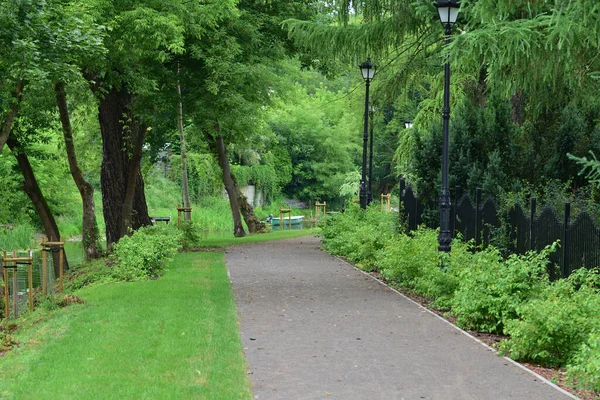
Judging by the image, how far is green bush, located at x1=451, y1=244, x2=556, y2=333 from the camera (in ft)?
35.2

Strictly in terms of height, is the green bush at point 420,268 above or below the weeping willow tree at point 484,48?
below

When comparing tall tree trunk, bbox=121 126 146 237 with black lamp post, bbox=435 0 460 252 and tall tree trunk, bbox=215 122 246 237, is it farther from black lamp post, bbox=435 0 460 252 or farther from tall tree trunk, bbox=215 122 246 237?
black lamp post, bbox=435 0 460 252

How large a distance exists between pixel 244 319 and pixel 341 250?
11.4 m

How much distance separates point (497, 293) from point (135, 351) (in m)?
4.69

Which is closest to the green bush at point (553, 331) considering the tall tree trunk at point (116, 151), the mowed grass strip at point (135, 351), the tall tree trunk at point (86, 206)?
the mowed grass strip at point (135, 351)

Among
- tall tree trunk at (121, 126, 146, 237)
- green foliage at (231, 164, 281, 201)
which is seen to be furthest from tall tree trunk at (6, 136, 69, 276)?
green foliage at (231, 164, 281, 201)

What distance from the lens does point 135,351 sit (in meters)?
9.32

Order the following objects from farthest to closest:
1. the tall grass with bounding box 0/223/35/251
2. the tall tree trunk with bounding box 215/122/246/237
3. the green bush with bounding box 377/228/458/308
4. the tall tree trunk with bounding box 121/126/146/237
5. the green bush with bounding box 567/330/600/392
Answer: the tall tree trunk with bounding box 215/122/246/237, the tall grass with bounding box 0/223/35/251, the tall tree trunk with bounding box 121/126/146/237, the green bush with bounding box 377/228/458/308, the green bush with bounding box 567/330/600/392

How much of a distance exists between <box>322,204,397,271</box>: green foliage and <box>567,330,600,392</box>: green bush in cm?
1057

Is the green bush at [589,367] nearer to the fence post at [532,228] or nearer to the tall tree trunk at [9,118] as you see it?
the fence post at [532,228]

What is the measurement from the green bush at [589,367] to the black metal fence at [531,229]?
386 cm

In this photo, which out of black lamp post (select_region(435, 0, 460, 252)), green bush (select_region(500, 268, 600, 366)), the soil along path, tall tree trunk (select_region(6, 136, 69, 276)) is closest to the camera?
the soil along path

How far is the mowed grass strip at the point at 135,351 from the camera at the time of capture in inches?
299

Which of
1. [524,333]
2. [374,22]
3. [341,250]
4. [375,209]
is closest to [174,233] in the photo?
[341,250]
